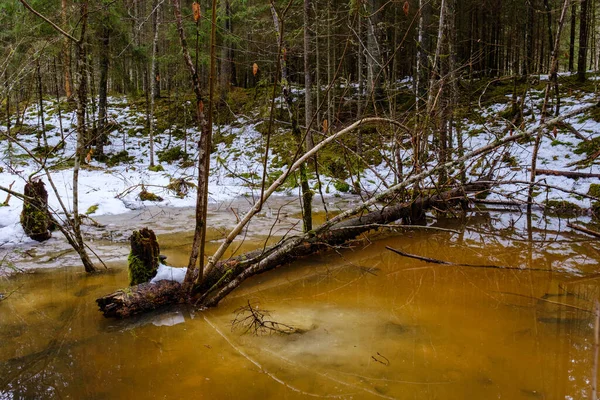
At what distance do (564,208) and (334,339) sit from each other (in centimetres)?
875

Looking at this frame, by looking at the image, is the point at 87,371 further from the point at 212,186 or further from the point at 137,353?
the point at 212,186

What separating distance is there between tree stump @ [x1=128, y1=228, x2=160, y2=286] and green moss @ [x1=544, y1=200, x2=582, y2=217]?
29.9ft

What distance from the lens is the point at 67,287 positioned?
553 cm

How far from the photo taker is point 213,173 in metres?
10.6

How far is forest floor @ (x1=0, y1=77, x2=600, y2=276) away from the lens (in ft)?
25.9

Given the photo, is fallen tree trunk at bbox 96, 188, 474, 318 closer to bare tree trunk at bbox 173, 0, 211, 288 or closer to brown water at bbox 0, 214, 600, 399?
brown water at bbox 0, 214, 600, 399

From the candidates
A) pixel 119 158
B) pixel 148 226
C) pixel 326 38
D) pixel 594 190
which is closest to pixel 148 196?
pixel 148 226

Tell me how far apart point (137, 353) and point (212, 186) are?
1244cm

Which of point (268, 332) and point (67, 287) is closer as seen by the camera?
point (268, 332)

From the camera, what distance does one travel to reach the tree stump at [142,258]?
16.3 ft

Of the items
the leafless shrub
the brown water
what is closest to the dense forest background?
the brown water

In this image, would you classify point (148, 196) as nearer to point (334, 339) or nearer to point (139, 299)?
point (139, 299)

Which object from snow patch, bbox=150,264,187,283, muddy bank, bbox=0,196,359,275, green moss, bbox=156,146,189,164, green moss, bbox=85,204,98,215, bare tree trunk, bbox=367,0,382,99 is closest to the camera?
snow patch, bbox=150,264,187,283

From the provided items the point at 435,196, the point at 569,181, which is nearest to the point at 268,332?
the point at 435,196
